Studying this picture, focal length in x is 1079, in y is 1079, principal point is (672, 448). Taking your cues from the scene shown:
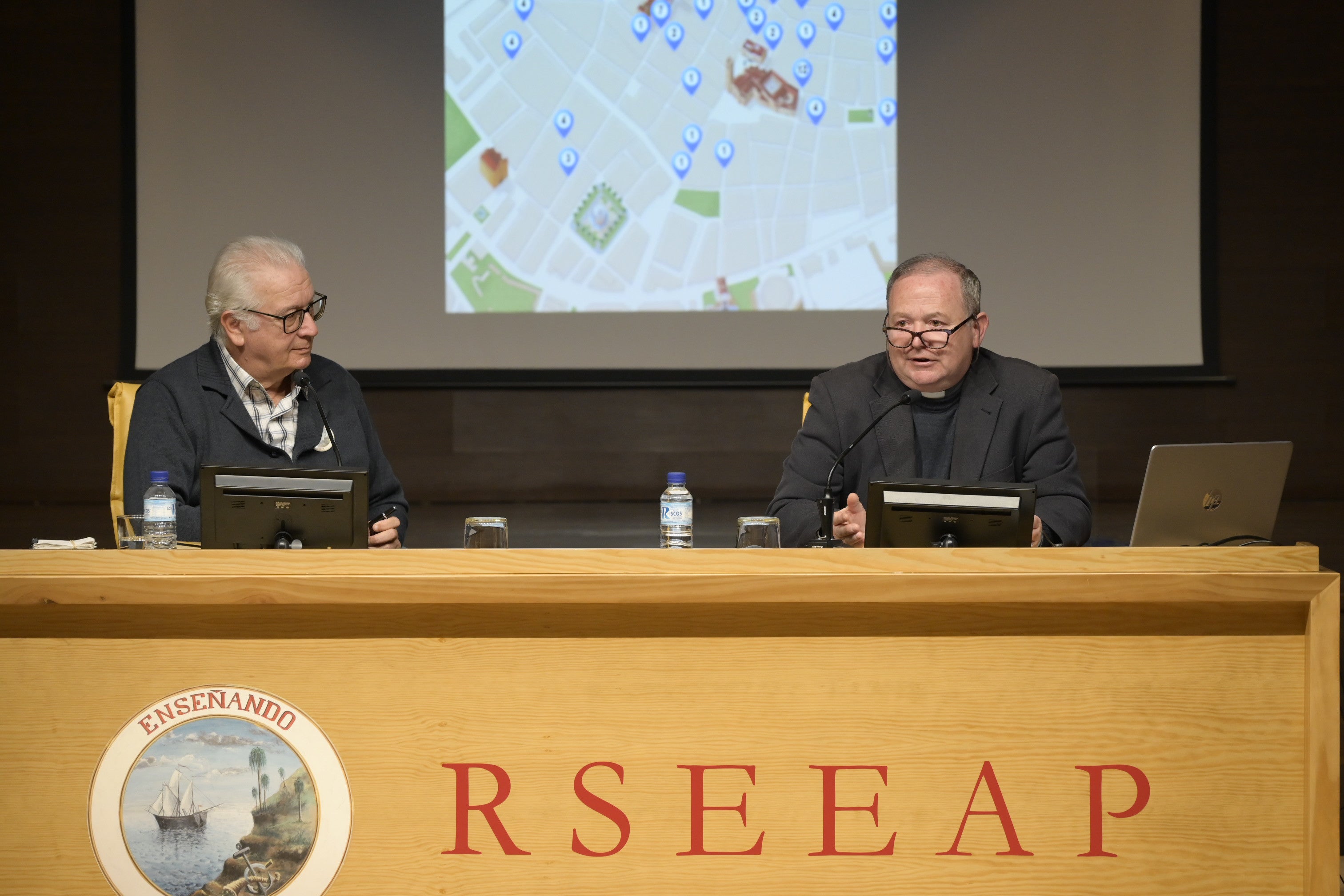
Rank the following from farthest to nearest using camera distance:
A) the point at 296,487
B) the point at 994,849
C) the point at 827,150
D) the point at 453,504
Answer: the point at 453,504 < the point at 827,150 < the point at 296,487 < the point at 994,849

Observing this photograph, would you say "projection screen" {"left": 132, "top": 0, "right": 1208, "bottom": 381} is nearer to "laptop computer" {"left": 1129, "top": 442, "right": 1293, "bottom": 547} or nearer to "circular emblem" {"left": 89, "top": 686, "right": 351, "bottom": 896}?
"laptop computer" {"left": 1129, "top": 442, "right": 1293, "bottom": 547}

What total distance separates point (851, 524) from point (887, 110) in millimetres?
2922

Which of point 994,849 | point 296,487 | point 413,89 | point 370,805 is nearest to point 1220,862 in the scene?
point 994,849

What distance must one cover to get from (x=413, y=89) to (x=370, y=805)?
3.69 metres

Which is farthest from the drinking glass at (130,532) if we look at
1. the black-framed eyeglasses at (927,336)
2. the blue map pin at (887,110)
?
the blue map pin at (887,110)

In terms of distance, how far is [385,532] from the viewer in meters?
1.92

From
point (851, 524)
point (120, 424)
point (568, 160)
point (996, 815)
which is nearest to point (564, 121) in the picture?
point (568, 160)

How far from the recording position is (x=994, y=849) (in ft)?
4.10

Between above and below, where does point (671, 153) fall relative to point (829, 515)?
above

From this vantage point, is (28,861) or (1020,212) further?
(1020,212)

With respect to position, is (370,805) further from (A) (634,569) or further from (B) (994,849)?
(B) (994,849)

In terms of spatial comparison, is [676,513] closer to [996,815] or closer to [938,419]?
[996,815]

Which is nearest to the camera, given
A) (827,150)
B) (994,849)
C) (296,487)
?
(994,849)

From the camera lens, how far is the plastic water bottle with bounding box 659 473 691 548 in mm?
1718
